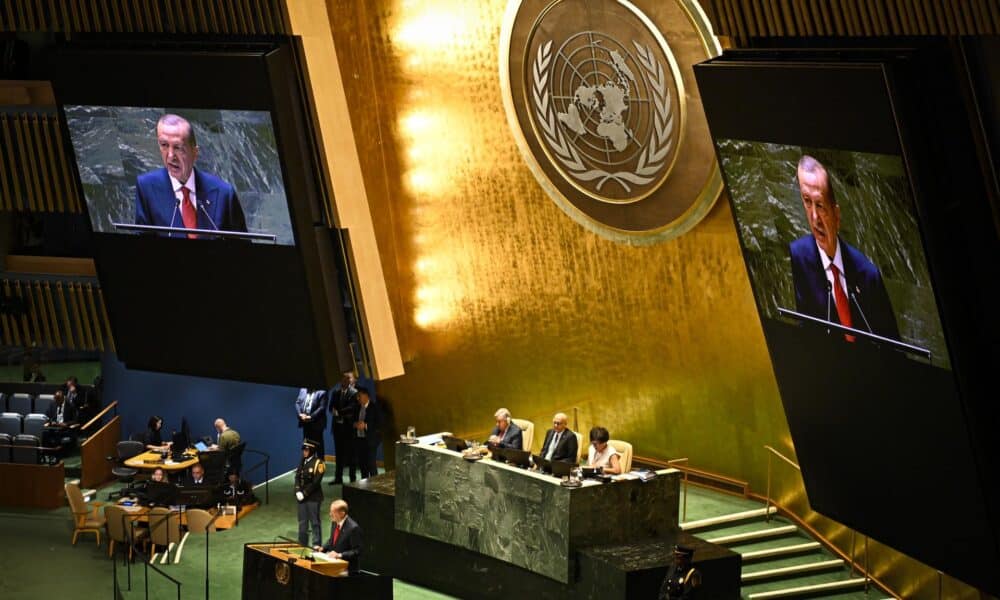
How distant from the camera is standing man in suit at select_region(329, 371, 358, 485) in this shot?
16.4 m

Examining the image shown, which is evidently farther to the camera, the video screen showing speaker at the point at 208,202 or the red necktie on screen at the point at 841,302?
the video screen showing speaker at the point at 208,202

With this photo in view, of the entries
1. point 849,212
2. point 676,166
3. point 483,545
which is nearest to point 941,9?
point 849,212

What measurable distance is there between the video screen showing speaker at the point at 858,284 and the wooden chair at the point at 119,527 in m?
6.75

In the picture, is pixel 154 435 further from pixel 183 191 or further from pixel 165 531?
pixel 183 191

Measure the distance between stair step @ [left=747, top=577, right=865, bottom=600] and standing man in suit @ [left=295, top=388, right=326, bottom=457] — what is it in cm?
553

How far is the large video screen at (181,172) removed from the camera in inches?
522

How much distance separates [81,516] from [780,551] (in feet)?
23.1

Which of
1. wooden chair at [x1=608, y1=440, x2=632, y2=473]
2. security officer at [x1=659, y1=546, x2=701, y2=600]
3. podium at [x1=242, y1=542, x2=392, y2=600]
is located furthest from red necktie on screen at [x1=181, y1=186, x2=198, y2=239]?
security officer at [x1=659, y1=546, x2=701, y2=600]

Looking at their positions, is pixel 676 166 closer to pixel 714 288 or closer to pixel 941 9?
pixel 714 288

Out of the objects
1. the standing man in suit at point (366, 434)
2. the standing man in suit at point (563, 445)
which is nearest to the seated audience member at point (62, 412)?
the standing man in suit at point (366, 434)

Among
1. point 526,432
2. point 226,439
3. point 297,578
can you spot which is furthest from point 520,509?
point 226,439

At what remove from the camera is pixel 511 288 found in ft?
52.0

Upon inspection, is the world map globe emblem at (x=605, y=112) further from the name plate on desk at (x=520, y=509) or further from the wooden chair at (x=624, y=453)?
the name plate on desk at (x=520, y=509)

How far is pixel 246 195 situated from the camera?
531 inches
